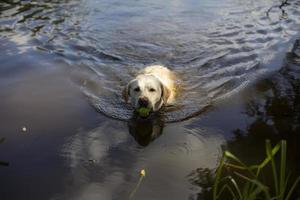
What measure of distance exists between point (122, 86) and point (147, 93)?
160 cm

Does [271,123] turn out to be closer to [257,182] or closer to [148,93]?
[148,93]

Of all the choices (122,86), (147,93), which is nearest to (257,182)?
(147,93)

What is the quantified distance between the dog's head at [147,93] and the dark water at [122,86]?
0.77 feet

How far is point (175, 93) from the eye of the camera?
25.1 ft

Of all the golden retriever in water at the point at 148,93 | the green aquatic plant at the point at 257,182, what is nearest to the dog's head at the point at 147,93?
the golden retriever in water at the point at 148,93

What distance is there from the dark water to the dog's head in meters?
0.24

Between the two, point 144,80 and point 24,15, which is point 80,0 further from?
point 144,80

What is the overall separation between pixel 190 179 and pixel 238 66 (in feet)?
13.6

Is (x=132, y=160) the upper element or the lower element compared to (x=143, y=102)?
lower

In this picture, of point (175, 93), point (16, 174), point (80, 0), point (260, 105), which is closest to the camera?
point (16, 174)

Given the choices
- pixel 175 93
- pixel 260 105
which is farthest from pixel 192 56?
pixel 260 105

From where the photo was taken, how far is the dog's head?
21.4ft

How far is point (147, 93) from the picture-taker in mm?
6609

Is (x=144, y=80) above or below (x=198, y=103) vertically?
above
